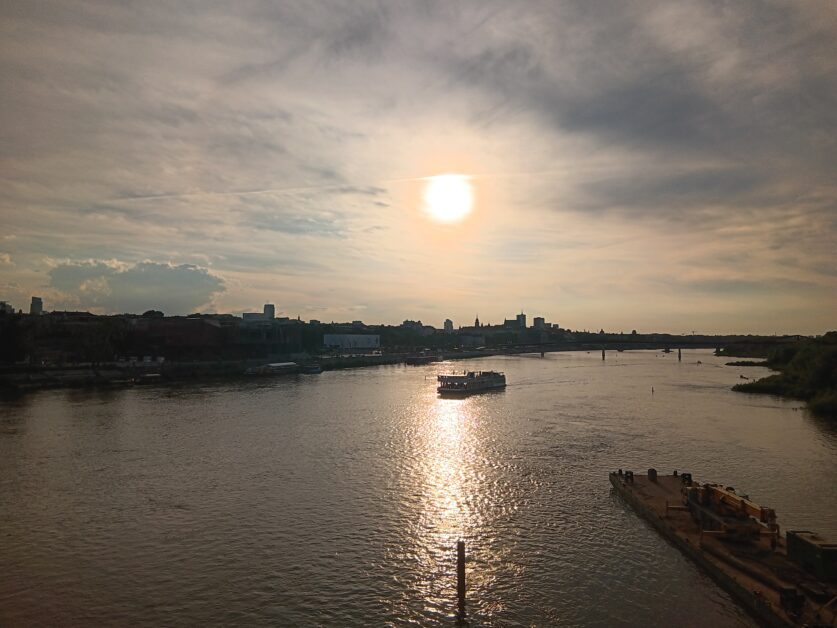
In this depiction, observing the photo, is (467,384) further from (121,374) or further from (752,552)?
(752,552)

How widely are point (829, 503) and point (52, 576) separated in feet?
141

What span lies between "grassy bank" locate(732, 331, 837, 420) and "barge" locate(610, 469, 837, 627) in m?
53.8

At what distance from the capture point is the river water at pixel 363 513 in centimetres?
2283

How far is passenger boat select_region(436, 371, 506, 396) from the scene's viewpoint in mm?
104400

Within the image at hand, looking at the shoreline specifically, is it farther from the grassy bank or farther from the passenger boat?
the grassy bank

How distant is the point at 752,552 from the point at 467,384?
274 feet

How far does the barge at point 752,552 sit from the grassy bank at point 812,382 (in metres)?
53.8

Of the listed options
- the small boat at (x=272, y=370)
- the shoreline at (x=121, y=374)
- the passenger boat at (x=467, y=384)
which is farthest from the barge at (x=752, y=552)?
the small boat at (x=272, y=370)

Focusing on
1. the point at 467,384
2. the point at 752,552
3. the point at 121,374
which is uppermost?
the point at 121,374

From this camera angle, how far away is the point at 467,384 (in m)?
108

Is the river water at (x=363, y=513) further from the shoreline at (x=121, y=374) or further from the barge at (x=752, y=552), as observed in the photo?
the shoreline at (x=121, y=374)

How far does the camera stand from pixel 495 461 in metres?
47.8

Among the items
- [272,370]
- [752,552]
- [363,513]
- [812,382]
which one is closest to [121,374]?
[272,370]

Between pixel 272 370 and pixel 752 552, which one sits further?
pixel 272 370
